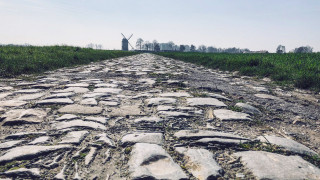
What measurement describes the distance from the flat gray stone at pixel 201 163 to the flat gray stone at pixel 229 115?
2.82 feet

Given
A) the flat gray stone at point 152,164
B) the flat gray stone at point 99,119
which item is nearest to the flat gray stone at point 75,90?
the flat gray stone at point 99,119

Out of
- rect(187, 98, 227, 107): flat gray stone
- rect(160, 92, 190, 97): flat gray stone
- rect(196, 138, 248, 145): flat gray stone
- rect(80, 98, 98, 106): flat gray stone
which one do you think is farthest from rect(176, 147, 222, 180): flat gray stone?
rect(160, 92, 190, 97): flat gray stone

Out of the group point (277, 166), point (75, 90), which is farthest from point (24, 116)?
point (277, 166)

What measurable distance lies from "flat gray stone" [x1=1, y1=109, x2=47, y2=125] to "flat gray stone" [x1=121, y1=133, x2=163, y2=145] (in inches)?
36.3

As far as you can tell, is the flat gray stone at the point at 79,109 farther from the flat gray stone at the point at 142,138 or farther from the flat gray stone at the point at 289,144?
the flat gray stone at the point at 289,144

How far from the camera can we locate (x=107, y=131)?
187 centimetres

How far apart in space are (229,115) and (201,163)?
46.5 inches

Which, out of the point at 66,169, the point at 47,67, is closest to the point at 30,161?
the point at 66,169

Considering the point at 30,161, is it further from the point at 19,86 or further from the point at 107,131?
the point at 19,86

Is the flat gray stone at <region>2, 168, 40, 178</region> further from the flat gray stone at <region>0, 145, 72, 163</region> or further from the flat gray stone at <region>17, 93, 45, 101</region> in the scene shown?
the flat gray stone at <region>17, 93, 45, 101</region>

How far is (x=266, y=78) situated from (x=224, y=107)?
3.86 m

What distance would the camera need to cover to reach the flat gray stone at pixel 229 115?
90.6 inches

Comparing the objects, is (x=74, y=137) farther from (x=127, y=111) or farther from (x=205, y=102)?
(x=205, y=102)

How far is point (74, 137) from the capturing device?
5.54ft
